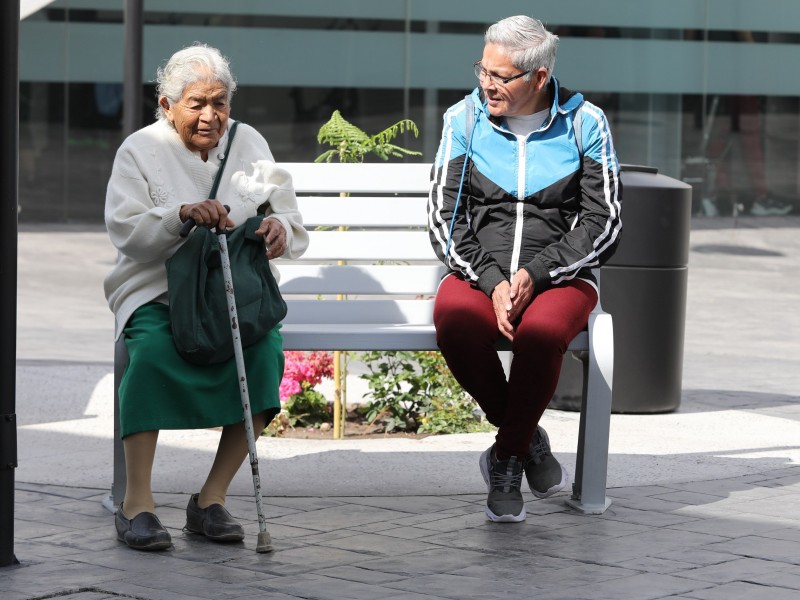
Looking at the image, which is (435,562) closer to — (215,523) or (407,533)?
(407,533)

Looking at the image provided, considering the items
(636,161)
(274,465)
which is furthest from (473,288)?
(636,161)

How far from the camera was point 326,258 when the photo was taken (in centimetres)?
568

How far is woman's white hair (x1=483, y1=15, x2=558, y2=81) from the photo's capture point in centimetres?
494

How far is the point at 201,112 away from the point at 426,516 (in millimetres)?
1535

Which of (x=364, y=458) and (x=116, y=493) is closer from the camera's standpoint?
(x=116, y=493)

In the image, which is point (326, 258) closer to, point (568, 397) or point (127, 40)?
point (568, 397)

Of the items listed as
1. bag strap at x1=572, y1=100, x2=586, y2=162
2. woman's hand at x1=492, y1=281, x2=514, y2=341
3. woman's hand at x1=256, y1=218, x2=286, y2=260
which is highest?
bag strap at x1=572, y1=100, x2=586, y2=162

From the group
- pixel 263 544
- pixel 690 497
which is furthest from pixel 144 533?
pixel 690 497

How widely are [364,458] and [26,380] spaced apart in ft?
8.56

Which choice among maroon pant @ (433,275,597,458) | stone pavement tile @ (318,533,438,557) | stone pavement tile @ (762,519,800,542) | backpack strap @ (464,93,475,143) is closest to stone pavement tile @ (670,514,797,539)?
stone pavement tile @ (762,519,800,542)

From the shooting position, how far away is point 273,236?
468 cm

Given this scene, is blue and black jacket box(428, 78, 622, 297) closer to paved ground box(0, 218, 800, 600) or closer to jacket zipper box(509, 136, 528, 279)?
jacket zipper box(509, 136, 528, 279)

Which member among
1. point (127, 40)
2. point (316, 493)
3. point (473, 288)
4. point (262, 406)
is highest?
point (127, 40)

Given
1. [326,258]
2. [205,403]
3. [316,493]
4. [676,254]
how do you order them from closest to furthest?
[205,403], [316,493], [326,258], [676,254]
